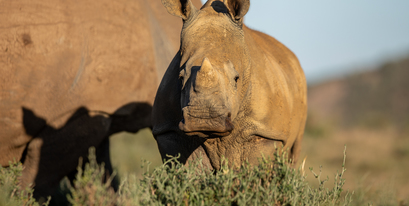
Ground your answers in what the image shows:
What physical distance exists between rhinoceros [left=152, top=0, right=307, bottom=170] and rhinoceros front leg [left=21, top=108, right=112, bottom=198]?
1338mm

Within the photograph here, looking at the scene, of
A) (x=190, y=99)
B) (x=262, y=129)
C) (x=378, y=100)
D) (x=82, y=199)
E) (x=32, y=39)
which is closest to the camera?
(x=82, y=199)

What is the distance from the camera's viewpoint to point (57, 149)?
217 inches

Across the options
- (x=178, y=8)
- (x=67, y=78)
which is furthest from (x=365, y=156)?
(x=178, y=8)

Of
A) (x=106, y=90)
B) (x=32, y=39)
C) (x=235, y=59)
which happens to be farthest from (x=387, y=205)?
(x=32, y=39)

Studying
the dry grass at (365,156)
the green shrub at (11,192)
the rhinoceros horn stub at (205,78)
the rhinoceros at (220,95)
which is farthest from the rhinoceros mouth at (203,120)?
the dry grass at (365,156)

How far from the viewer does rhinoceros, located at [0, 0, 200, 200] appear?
204 inches

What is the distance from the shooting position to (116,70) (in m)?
5.61

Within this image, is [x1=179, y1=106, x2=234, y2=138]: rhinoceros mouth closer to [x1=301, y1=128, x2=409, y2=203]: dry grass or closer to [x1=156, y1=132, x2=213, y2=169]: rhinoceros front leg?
[x1=156, y1=132, x2=213, y2=169]: rhinoceros front leg

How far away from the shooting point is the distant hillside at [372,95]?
36531mm

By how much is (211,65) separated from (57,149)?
2.76 meters

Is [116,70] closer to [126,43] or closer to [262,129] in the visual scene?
[126,43]

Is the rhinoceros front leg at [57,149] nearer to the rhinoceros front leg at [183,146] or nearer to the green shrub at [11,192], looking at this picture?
the green shrub at [11,192]

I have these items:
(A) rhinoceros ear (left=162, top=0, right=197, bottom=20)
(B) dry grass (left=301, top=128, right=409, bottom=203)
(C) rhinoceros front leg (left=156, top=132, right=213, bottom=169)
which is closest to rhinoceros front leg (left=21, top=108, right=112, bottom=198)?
(C) rhinoceros front leg (left=156, top=132, right=213, bottom=169)

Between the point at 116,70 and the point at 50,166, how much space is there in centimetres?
132
